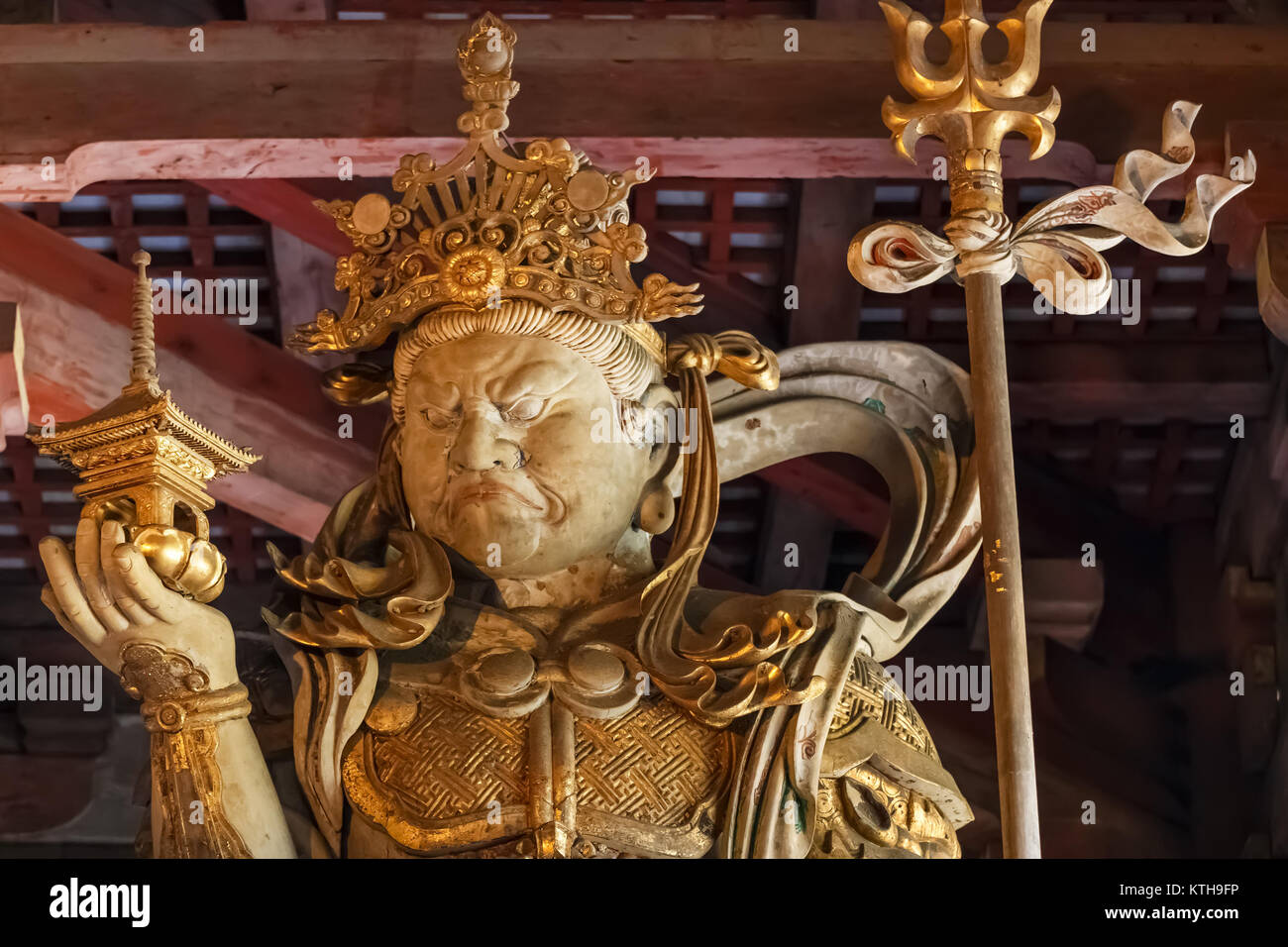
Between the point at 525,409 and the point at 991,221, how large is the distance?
90 centimetres

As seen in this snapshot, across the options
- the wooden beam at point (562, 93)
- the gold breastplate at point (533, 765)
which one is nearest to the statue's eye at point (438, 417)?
the gold breastplate at point (533, 765)

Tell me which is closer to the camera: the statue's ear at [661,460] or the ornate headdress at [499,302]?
the ornate headdress at [499,302]

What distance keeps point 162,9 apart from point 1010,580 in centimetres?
288

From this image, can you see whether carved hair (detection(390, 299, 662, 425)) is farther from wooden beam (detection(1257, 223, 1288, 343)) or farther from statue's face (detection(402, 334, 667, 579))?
wooden beam (detection(1257, 223, 1288, 343))

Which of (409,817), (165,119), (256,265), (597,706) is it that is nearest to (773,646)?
(597,706)

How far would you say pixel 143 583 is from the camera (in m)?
4.10

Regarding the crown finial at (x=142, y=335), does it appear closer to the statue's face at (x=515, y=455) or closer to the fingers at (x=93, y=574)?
the fingers at (x=93, y=574)

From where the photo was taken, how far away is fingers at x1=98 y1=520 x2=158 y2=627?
4082 millimetres

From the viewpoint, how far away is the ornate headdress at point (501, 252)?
15.4 feet

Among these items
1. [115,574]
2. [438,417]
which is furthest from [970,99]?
[115,574]

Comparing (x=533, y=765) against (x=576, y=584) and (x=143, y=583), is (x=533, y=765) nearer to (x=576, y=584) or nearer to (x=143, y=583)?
(x=576, y=584)

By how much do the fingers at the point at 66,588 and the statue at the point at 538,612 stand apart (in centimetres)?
18

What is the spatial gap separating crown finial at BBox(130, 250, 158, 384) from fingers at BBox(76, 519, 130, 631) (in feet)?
0.94

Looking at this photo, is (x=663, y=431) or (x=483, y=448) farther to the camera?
(x=663, y=431)
